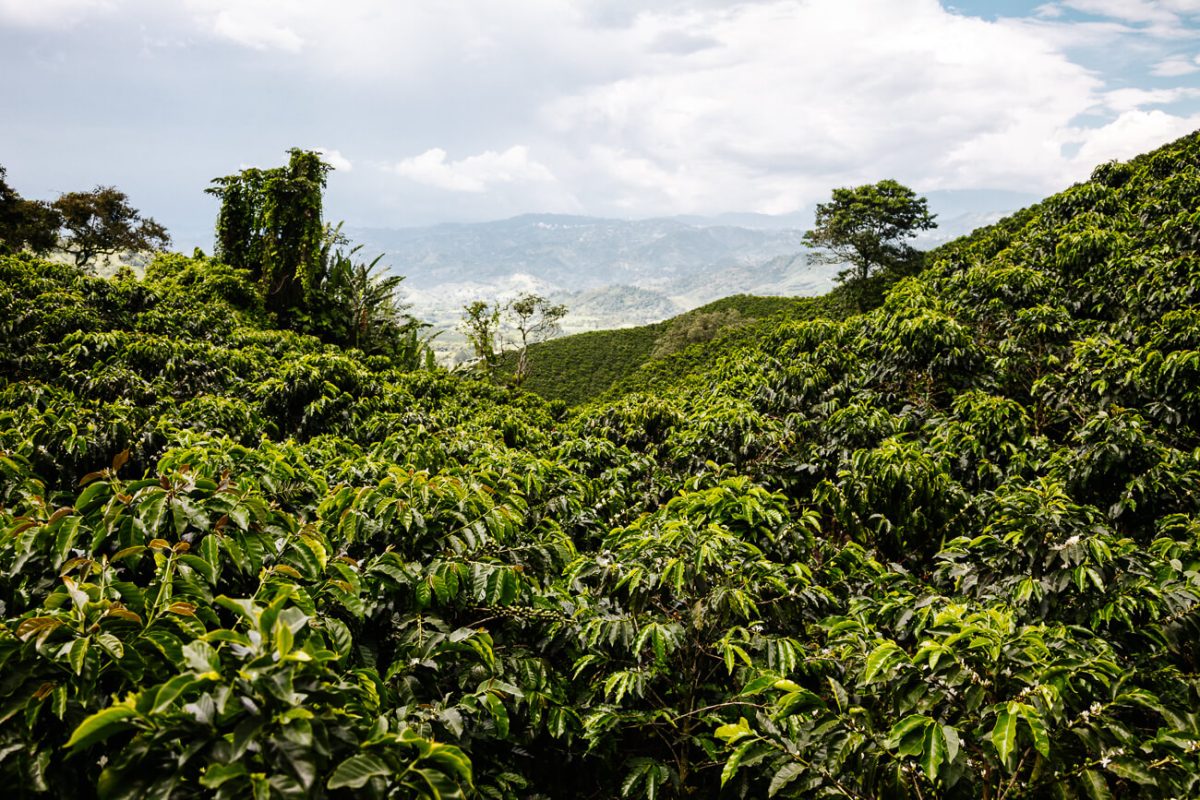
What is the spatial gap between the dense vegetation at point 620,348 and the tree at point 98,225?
76.7 ft

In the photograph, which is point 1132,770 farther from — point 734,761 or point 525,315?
point 525,315

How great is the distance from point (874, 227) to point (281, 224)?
30.1 metres

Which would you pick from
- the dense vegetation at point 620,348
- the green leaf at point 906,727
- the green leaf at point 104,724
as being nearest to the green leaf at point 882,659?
the green leaf at point 906,727

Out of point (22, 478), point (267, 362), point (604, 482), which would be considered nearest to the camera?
point (22, 478)

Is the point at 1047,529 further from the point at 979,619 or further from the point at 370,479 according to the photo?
the point at 370,479

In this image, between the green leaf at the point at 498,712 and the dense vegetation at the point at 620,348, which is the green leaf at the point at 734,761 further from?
the dense vegetation at the point at 620,348

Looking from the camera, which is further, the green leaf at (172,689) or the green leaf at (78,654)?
the green leaf at (78,654)

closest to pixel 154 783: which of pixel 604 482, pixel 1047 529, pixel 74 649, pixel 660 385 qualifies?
pixel 74 649

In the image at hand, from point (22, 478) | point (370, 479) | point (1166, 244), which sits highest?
point (1166, 244)

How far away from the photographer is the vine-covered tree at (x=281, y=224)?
790 inches

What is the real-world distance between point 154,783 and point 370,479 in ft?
11.4

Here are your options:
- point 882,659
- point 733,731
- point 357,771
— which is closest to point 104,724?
point 357,771

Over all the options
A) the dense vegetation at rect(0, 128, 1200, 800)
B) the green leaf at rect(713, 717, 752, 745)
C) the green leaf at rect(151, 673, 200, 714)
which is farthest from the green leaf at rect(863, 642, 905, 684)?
the green leaf at rect(151, 673, 200, 714)

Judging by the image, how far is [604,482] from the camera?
24.3ft
